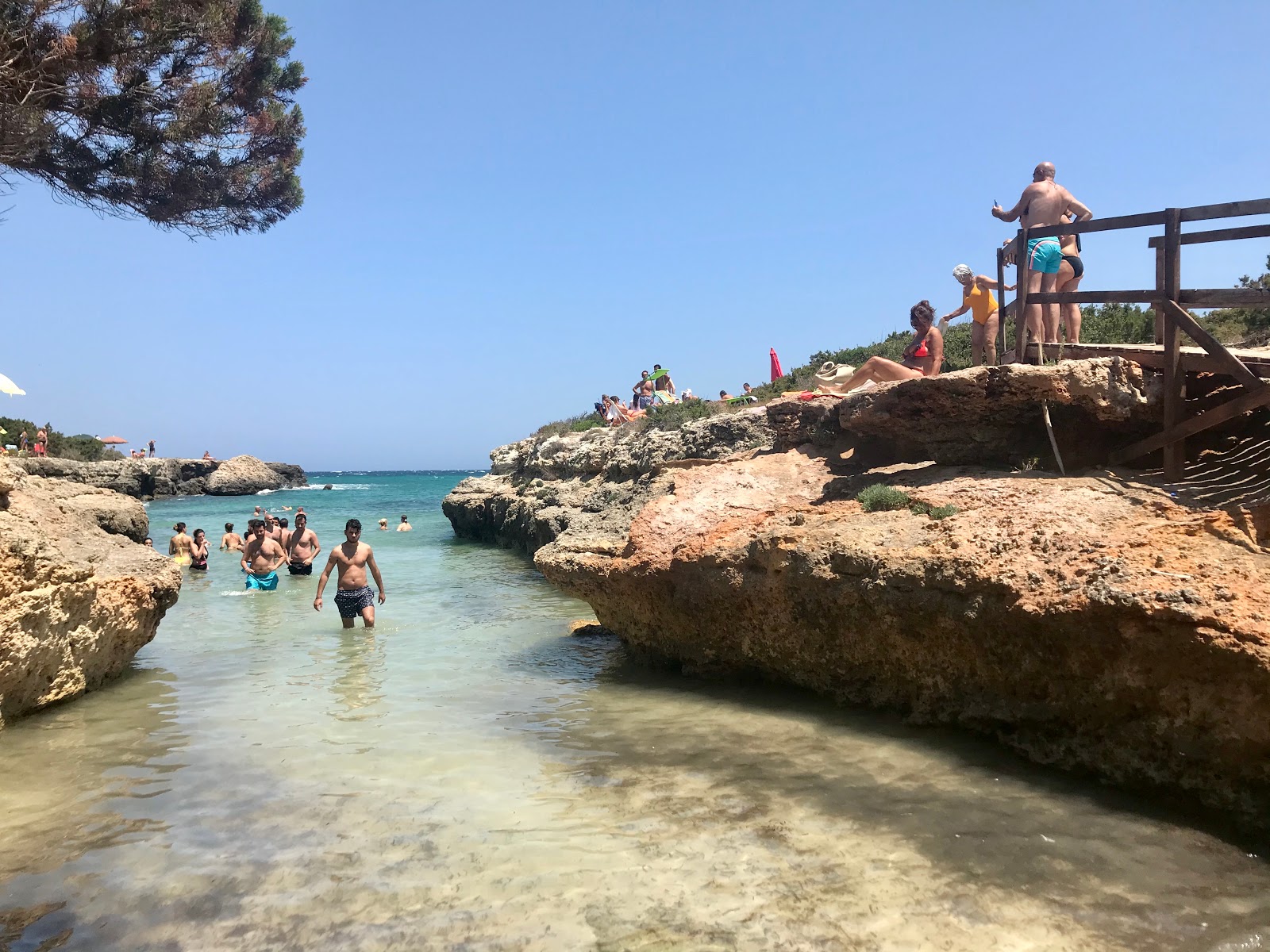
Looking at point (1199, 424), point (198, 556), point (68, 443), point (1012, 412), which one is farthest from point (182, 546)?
point (68, 443)

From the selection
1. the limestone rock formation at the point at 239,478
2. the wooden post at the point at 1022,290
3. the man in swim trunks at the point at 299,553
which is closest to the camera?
the wooden post at the point at 1022,290

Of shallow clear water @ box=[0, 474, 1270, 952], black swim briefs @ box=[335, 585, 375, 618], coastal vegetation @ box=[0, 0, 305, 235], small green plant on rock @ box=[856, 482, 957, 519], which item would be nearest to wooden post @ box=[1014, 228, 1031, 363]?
small green plant on rock @ box=[856, 482, 957, 519]

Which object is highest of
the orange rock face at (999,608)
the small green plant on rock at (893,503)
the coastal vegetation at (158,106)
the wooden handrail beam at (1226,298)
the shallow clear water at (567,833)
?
the coastal vegetation at (158,106)

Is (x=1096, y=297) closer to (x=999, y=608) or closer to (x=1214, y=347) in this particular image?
(x=1214, y=347)

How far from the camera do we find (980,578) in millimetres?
5797

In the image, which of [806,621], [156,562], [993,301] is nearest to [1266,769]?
[806,621]

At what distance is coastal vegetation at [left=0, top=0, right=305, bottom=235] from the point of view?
1075cm

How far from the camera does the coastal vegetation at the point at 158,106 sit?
10750 mm

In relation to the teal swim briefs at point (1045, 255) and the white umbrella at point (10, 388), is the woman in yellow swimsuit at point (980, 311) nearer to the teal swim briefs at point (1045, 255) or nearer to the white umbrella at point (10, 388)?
the teal swim briefs at point (1045, 255)

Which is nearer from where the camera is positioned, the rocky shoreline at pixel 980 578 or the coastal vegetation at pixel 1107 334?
the rocky shoreline at pixel 980 578

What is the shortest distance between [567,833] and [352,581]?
24.6ft

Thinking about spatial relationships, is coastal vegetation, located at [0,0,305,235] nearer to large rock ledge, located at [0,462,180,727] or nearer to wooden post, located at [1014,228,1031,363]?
large rock ledge, located at [0,462,180,727]

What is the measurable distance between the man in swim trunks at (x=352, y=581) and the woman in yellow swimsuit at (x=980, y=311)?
8085 mm

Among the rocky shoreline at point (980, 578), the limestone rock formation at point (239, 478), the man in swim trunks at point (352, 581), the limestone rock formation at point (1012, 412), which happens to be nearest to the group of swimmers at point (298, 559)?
the man in swim trunks at point (352, 581)
